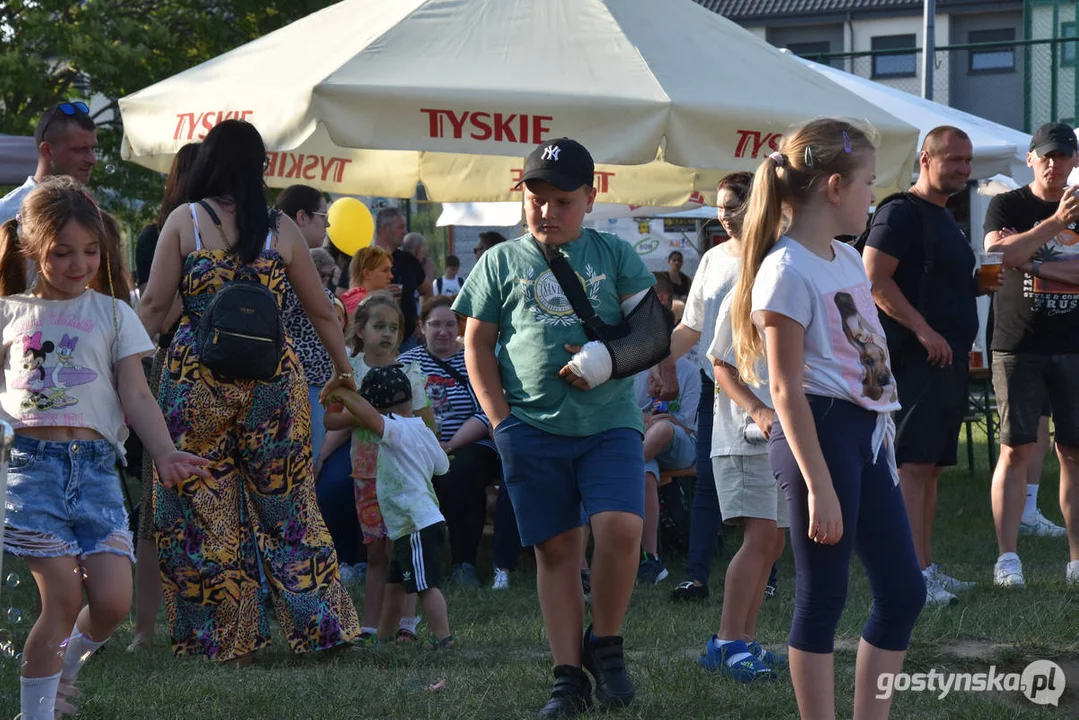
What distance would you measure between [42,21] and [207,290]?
493 inches

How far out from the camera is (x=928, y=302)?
6418 millimetres

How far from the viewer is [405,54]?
6898 millimetres

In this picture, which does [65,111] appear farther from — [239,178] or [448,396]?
[448,396]

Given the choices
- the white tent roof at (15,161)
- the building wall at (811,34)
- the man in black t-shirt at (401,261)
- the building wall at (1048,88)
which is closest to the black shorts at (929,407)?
the man in black t-shirt at (401,261)

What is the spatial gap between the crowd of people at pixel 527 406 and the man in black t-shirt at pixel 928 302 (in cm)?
1

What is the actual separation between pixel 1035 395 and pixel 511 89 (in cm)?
294

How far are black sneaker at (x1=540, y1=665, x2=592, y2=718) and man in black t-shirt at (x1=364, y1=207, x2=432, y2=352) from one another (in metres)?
4.81

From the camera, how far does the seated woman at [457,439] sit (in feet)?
25.7

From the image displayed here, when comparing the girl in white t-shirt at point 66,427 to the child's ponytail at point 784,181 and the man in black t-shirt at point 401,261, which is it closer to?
the child's ponytail at point 784,181

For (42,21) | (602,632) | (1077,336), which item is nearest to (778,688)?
(602,632)

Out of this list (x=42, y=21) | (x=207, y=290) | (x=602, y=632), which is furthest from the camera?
(x=42, y=21)

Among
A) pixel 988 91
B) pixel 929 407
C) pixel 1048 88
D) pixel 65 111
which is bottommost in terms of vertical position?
pixel 929 407

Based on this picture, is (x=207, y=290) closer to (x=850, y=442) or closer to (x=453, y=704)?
(x=453, y=704)

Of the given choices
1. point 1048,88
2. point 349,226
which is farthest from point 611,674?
point 1048,88
